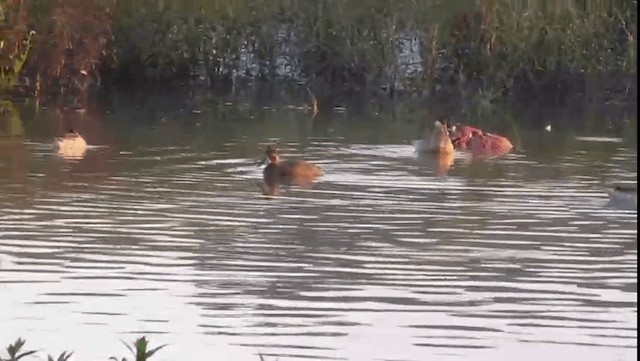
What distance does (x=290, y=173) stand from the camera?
15906mm

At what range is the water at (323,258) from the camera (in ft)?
27.8

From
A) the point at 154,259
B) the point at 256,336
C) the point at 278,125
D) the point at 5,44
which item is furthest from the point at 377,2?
the point at 256,336

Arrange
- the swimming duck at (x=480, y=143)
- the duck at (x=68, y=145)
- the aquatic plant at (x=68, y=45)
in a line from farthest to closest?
the aquatic plant at (x=68, y=45) < the swimming duck at (x=480, y=143) < the duck at (x=68, y=145)

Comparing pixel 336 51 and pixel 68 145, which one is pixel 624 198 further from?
pixel 336 51

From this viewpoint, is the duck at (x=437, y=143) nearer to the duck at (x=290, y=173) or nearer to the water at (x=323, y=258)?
the water at (x=323, y=258)

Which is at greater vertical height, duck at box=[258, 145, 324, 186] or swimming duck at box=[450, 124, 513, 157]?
duck at box=[258, 145, 324, 186]

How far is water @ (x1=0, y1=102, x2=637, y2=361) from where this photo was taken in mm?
8477

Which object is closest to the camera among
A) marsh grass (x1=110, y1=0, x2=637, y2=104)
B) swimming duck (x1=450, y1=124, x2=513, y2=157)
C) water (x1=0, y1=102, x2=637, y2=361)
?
water (x1=0, y1=102, x2=637, y2=361)

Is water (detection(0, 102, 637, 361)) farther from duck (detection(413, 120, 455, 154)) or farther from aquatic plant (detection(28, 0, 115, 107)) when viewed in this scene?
aquatic plant (detection(28, 0, 115, 107))

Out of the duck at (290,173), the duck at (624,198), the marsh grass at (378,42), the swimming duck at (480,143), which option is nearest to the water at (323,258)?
the duck at (624,198)

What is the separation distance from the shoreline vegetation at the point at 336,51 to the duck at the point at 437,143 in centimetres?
1113

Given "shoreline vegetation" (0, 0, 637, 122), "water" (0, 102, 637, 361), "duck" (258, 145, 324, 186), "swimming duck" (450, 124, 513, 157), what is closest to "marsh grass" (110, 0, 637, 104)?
"shoreline vegetation" (0, 0, 637, 122)

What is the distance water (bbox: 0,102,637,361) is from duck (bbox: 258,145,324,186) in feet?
0.65

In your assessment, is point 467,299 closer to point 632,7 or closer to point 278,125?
point 278,125
